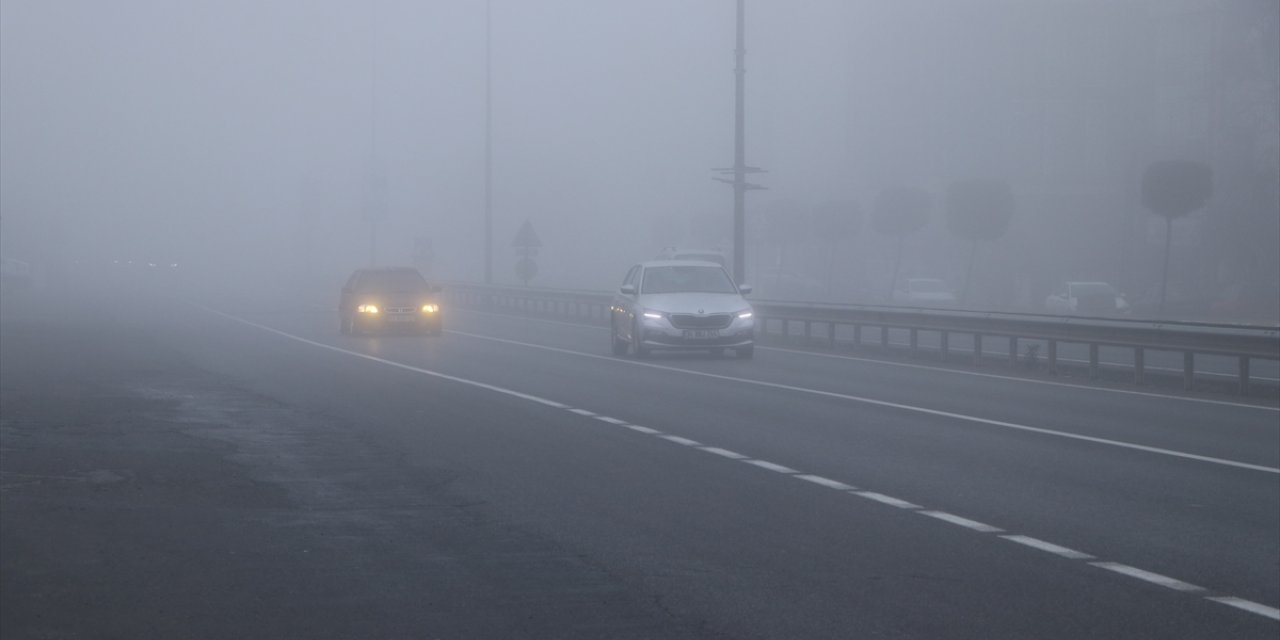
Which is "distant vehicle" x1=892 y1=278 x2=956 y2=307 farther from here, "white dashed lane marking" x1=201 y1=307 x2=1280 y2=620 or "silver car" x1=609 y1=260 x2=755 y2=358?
"white dashed lane marking" x1=201 y1=307 x2=1280 y2=620

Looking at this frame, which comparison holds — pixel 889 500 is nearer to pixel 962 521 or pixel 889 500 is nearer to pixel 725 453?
pixel 962 521

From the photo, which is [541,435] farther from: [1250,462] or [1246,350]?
[1246,350]

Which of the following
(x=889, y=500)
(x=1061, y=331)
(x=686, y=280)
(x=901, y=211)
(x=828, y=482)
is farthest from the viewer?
(x=901, y=211)

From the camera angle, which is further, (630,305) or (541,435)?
Answer: (630,305)

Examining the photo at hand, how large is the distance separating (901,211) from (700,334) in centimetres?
5768

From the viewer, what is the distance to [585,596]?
7.43 meters

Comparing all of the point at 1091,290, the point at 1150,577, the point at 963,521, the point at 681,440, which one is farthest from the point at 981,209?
the point at 1150,577

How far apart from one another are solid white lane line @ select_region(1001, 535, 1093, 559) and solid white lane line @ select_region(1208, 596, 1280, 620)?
3.75ft

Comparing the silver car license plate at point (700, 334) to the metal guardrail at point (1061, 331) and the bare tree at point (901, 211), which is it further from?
the bare tree at point (901, 211)

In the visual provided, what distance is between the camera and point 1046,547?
28.9 feet

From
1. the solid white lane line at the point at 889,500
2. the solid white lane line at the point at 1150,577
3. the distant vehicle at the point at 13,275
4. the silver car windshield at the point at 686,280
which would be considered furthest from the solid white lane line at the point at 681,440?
the distant vehicle at the point at 13,275

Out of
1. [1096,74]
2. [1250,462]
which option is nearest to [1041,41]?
[1096,74]

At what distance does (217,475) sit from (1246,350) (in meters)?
14.4

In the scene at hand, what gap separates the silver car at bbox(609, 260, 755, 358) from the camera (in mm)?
26172
